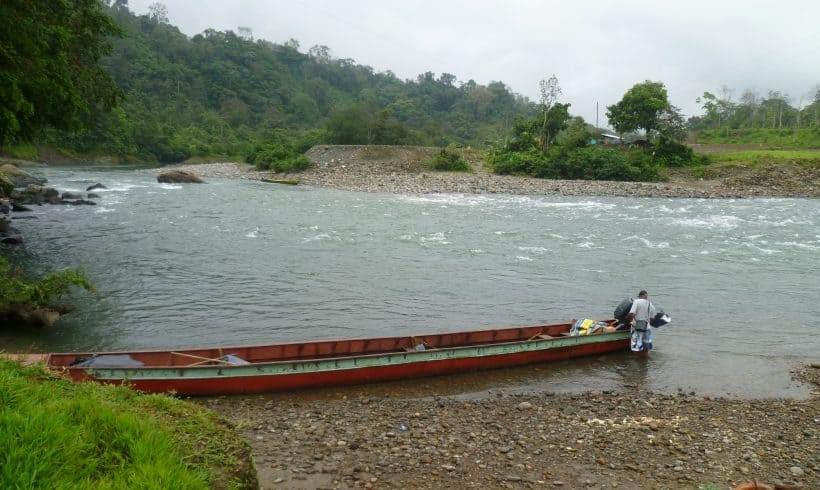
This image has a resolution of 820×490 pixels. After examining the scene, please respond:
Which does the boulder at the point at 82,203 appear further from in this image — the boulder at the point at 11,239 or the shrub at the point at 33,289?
the shrub at the point at 33,289

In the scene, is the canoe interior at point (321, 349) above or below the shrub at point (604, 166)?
below

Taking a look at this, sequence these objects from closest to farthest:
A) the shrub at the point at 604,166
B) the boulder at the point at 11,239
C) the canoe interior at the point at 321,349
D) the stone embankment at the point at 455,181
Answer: the canoe interior at the point at 321,349 < the boulder at the point at 11,239 < the stone embankment at the point at 455,181 < the shrub at the point at 604,166

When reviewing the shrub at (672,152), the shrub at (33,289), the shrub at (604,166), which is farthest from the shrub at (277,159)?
the shrub at (33,289)

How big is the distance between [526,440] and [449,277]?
12.1 metres

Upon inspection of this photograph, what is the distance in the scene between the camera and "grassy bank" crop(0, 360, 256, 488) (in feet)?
12.8

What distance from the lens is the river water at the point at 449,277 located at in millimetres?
13594

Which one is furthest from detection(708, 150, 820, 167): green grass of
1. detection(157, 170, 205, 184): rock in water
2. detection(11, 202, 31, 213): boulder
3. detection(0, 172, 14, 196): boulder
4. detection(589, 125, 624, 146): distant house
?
detection(0, 172, 14, 196): boulder

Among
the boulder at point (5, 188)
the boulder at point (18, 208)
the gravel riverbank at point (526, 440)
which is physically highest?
the boulder at point (5, 188)

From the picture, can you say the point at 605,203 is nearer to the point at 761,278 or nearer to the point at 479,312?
the point at 761,278

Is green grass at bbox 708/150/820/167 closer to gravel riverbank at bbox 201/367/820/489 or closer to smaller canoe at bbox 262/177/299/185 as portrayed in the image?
smaller canoe at bbox 262/177/299/185

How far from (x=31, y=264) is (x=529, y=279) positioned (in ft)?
56.6

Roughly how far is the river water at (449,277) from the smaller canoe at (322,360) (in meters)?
0.42

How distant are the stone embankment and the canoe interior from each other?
35.8m

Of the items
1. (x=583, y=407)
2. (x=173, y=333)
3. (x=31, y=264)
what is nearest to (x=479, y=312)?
(x=583, y=407)
